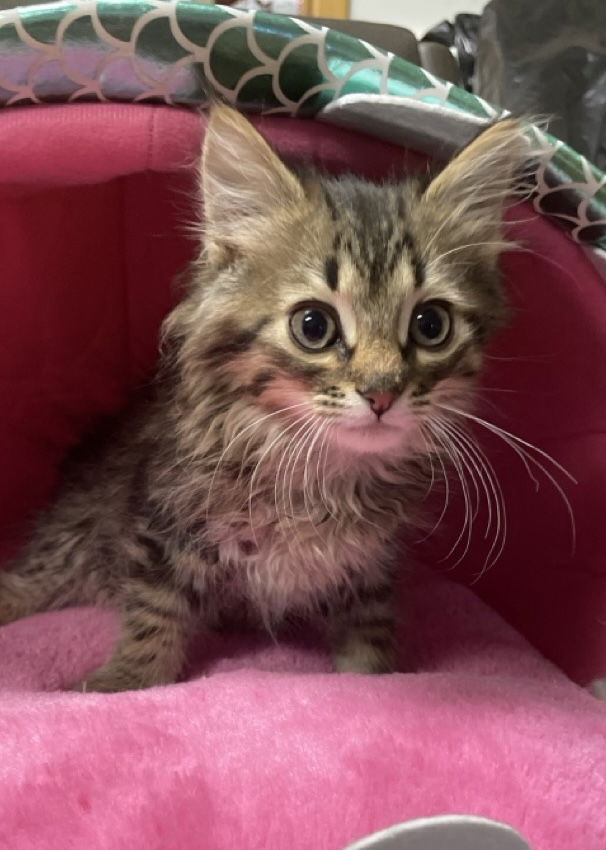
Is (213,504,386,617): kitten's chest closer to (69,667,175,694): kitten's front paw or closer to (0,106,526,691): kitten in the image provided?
(0,106,526,691): kitten

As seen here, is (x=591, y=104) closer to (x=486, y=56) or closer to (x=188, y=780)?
(x=486, y=56)

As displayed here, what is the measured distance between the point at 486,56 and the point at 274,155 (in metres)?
1.30

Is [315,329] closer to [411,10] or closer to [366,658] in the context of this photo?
[366,658]

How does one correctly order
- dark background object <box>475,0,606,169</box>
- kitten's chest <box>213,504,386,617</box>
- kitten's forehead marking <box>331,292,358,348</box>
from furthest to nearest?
dark background object <box>475,0,606,169</box>, kitten's chest <box>213,504,386,617</box>, kitten's forehead marking <box>331,292,358,348</box>

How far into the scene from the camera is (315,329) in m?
1.02

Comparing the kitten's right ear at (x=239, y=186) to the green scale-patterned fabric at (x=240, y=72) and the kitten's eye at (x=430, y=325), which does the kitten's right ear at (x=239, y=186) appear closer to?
the green scale-patterned fabric at (x=240, y=72)

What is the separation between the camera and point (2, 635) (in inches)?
54.9

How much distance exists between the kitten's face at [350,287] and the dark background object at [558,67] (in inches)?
38.2

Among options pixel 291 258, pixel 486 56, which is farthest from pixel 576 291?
pixel 486 56

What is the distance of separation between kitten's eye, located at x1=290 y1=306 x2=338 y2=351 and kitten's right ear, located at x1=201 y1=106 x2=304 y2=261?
6.1 inches

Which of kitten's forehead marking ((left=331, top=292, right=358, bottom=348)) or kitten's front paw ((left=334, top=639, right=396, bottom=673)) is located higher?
kitten's forehead marking ((left=331, top=292, right=358, bottom=348))

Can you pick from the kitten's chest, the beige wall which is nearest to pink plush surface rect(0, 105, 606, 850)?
the kitten's chest

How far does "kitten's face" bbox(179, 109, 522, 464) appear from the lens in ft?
3.28

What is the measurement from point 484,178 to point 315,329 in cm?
35
